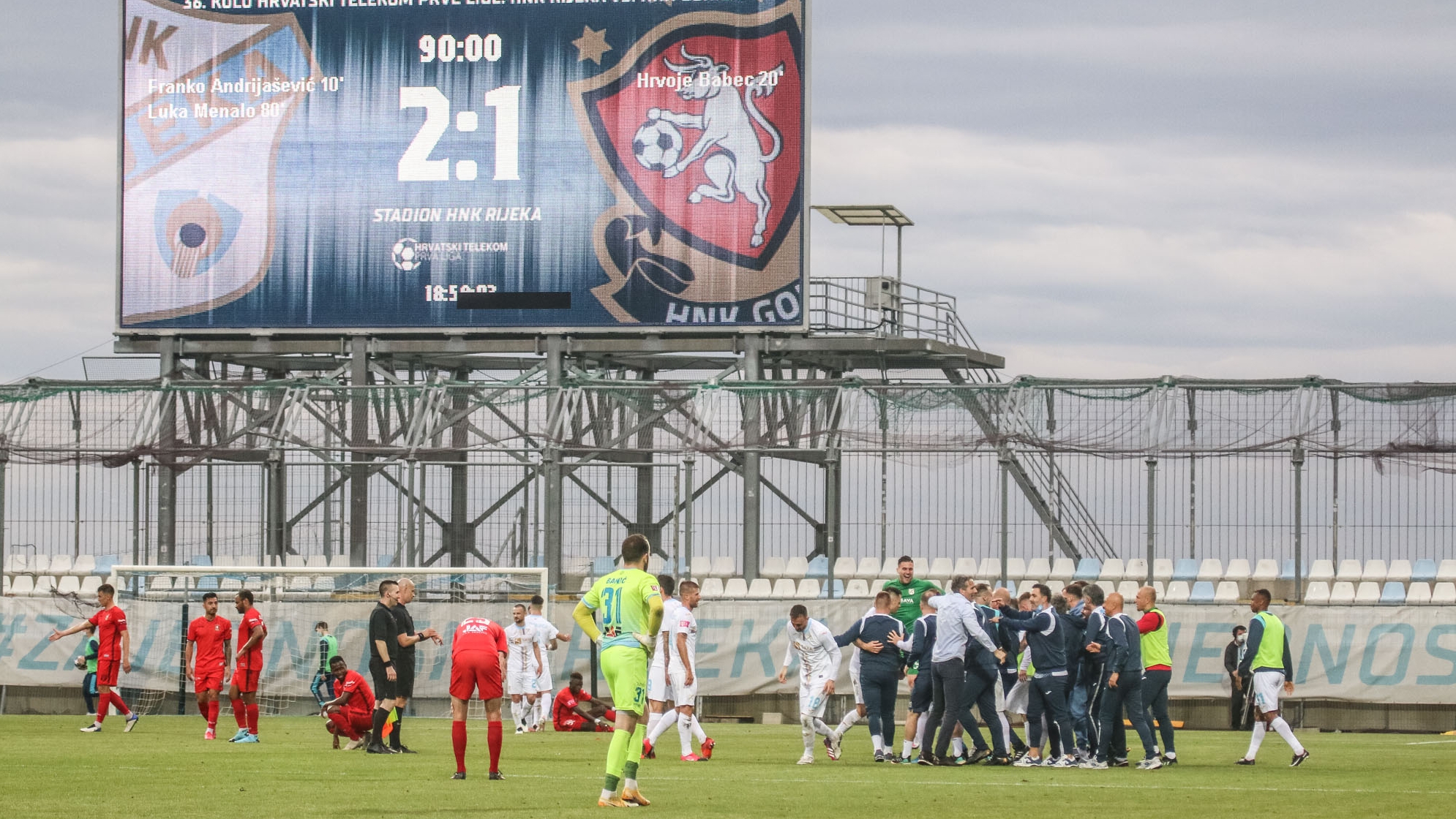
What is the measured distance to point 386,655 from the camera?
19141mm

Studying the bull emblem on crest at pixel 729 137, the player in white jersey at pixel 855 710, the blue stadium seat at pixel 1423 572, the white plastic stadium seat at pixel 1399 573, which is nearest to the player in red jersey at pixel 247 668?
the player in white jersey at pixel 855 710

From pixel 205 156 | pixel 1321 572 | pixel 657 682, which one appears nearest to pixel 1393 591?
pixel 1321 572

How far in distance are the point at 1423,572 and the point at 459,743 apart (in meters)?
20.4

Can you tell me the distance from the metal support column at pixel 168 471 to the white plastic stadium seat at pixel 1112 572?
15.3 metres

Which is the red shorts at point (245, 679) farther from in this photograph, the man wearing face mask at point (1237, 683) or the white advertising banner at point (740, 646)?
the man wearing face mask at point (1237, 683)

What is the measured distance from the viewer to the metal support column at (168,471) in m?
32.0

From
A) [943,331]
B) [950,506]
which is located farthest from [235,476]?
[943,331]

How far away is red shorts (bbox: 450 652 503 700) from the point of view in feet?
51.9

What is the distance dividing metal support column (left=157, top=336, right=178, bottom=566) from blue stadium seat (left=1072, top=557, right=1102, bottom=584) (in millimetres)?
14932

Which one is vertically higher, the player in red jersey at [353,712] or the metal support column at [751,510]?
the metal support column at [751,510]

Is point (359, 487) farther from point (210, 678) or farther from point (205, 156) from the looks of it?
point (210, 678)

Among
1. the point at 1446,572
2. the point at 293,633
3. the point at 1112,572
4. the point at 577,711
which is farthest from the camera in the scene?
the point at 1112,572

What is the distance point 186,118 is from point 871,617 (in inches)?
919

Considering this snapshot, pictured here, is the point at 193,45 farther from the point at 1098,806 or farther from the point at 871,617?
the point at 1098,806
